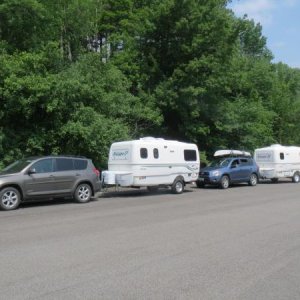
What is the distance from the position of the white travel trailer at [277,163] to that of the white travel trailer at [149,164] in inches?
354

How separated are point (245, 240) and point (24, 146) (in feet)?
46.2

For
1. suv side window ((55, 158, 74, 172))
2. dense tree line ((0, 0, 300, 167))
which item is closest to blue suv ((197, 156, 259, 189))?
dense tree line ((0, 0, 300, 167))

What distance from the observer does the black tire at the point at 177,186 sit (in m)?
21.7

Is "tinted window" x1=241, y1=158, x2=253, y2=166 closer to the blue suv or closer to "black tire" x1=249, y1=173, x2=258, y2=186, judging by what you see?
the blue suv

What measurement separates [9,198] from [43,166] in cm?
173

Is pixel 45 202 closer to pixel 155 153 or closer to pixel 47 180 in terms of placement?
pixel 47 180

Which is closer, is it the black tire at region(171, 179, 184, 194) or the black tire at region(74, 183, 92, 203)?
the black tire at region(74, 183, 92, 203)

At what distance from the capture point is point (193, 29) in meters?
31.3

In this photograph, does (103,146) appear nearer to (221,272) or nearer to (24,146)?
(24,146)

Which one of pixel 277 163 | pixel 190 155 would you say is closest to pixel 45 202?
pixel 190 155

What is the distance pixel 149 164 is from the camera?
20.7m

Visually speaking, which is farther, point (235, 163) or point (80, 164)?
point (235, 163)

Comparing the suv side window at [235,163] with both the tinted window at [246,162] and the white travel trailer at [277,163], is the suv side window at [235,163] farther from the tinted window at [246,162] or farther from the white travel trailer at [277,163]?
the white travel trailer at [277,163]

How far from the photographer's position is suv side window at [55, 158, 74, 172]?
16797 millimetres
